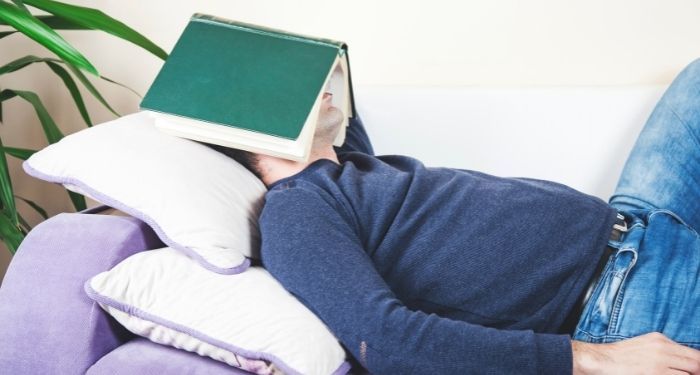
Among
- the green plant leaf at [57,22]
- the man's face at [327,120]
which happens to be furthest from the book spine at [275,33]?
the green plant leaf at [57,22]

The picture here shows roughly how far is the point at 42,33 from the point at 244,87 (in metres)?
0.41

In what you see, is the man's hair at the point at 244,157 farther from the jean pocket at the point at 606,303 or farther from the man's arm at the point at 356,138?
the jean pocket at the point at 606,303

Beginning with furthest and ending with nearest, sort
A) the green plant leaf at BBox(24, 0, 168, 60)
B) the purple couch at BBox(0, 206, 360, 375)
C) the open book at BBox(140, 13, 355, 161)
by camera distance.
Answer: the green plant leaf at BBox(24, 0, 168, 60) → the open book at BBox(140, 13, 355, 161) → the purple couch at BBox(0, 206, 360, 375)

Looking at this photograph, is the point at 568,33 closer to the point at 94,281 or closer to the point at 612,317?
the point at 612,317

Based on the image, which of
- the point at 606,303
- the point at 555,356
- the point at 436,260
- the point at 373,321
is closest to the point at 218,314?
the point at 373,321

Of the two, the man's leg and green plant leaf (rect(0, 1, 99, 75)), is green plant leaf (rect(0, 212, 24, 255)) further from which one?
the man's leg

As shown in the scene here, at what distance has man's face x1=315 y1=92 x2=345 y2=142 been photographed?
1.23 m

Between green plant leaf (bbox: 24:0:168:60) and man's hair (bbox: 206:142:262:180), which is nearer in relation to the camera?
man's hair (bbox: 206:142:262:180)

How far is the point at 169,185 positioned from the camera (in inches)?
42.4

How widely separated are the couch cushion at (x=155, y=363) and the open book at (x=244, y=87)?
0.34 m

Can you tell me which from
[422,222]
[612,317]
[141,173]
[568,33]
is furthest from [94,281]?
[568,33]

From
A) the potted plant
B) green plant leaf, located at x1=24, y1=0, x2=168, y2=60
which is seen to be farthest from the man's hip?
green plant leaf, located at x1=24, y1=0, x2=168, y2=60

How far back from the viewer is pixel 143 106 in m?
1.11

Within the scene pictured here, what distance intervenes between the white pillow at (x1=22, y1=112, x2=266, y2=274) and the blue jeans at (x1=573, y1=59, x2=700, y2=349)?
56 centimetres
